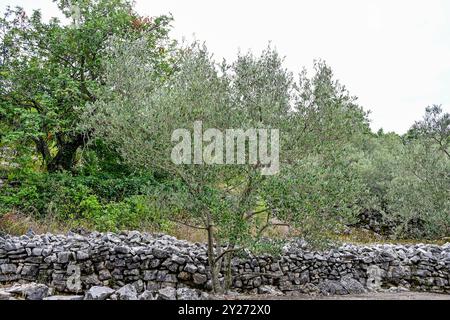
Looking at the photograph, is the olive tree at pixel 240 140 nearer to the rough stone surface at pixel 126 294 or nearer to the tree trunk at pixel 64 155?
the rough stone surface at pixel 126 294

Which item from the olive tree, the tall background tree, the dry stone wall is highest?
the tall background tree

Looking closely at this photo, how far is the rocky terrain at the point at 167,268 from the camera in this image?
1068 cm

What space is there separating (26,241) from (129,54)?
220 inches

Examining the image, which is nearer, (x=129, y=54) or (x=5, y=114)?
(x=129, y=54)

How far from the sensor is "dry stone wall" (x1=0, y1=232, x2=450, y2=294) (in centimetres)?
1072

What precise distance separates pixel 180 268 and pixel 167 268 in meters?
0.32

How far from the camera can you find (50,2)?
2045 centimetres

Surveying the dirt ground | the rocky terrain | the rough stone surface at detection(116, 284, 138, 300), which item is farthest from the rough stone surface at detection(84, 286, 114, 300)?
the dirt ground

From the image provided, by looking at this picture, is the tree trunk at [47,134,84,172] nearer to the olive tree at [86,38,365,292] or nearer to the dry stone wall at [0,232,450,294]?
the dry stone wall at [0,232,450,294]

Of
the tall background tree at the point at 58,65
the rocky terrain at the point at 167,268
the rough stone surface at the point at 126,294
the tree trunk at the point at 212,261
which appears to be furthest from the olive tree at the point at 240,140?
the tall background tree at the point at 58,65

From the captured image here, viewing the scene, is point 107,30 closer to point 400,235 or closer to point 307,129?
point 307,129
